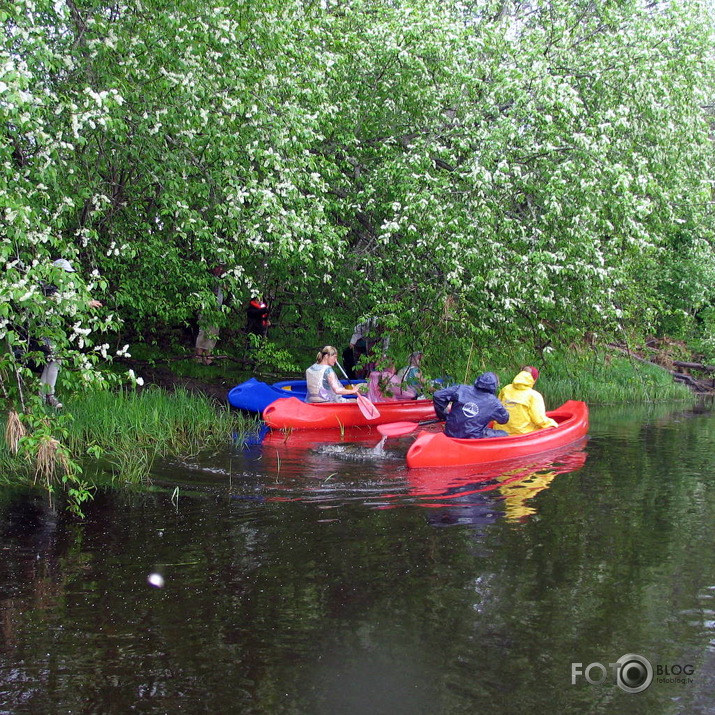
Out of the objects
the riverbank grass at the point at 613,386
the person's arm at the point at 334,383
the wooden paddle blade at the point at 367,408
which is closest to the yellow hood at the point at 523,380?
the wooden paddle blade at the point at 367,408

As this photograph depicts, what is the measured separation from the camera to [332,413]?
12.8 metres

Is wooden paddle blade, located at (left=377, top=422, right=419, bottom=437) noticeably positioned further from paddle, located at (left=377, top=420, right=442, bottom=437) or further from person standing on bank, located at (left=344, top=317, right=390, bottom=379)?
person standing on bank, located at (left=344, top=317, right=390, bottom=379)

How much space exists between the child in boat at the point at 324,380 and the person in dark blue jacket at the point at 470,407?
3208mm

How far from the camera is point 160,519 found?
7070 millimetres

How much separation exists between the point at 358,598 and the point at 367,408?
7.33m

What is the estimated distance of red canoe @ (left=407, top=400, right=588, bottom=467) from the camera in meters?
9.60

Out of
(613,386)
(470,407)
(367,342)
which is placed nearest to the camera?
(470,407)

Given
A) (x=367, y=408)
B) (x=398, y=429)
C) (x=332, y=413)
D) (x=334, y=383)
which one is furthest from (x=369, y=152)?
(x=398, y=429)

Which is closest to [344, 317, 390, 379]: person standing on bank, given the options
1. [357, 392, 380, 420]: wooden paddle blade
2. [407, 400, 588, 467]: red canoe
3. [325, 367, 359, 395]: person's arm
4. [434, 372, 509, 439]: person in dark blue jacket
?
[325, 367, 359, 395]: person's arm

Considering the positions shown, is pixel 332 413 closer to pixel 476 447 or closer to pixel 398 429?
pixel 398 429

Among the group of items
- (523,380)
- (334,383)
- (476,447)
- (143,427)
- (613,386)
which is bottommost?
(613,386)

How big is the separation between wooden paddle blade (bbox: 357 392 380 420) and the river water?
360 centimetres

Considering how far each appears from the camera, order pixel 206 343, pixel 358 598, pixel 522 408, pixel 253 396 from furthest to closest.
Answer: pixel 206 343, pixel 253 396, pixel 522 408, pixel 358 598

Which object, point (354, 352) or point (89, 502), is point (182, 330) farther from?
point (89, 502)
